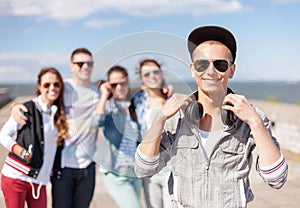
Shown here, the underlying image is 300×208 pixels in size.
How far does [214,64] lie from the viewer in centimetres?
181

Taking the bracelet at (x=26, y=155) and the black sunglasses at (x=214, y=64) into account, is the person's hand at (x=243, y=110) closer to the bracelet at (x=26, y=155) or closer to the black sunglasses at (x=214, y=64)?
the black sunglasses at (x=214, y=64)

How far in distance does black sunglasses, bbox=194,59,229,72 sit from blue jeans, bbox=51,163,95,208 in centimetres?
181

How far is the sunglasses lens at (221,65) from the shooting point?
71.5 inches

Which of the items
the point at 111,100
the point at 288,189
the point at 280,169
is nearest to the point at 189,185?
the point at 280,169

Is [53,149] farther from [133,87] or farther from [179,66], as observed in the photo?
[179,66]

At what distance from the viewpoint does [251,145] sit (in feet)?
6.10

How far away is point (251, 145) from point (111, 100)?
154 centimetres

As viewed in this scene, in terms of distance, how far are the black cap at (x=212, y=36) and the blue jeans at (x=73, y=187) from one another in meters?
1.77

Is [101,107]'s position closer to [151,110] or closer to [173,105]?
[151,110]

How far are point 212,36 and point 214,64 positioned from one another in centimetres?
16

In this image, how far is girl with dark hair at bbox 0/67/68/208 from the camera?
2.97 m

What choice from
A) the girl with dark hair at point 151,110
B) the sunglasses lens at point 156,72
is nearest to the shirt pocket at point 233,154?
the sunglasses lens at point 156,72

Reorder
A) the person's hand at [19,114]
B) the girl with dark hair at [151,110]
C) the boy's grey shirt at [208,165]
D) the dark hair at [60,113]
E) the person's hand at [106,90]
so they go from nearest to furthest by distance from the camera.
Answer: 1. the boy's grey shirt at [208,165]
2. the girl with dark hair at [151,110]
3. the person's hand at [19,114]
4. the person's hand at [106,90]
5. the dark hair at [60,113]

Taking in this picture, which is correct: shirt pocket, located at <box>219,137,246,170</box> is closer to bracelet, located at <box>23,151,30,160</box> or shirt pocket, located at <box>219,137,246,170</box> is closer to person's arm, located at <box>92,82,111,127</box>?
person's arm, located at <box>92,82,111,127</box>
